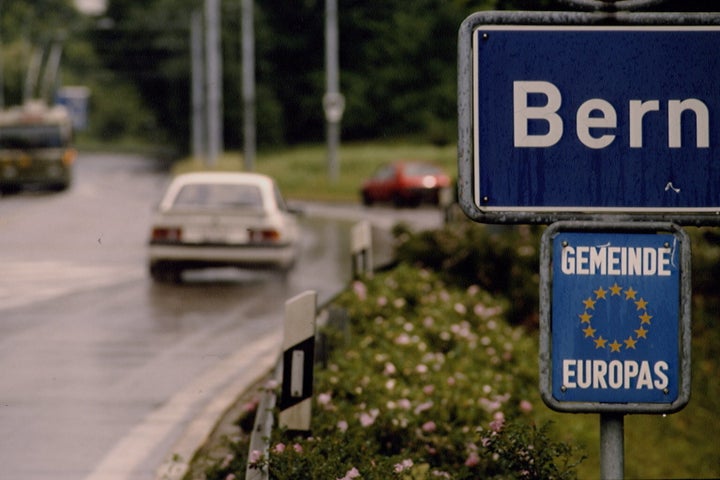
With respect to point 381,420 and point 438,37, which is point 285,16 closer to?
point 438,37

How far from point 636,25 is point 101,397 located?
665 centimetres

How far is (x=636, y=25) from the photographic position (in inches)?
128

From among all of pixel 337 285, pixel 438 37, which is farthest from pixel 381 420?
pixel 438 37

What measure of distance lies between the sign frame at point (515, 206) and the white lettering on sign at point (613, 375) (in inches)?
12.8

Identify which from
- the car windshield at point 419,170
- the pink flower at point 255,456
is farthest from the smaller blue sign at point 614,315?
the car windshield at point 419,170

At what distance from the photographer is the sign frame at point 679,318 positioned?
328cm

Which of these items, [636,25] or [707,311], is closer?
[636,25]

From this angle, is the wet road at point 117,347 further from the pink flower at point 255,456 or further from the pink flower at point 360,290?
the pink flower at point 255,456

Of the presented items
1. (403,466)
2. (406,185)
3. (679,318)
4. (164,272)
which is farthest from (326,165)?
(679,318)

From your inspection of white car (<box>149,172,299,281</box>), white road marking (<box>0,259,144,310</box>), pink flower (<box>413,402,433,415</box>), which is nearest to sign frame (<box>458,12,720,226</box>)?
pink flower (<box>413,402,433,415</box>)

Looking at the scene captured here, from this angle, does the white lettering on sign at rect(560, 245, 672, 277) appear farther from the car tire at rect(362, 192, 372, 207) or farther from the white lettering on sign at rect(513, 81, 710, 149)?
the car tire at rect(362, 192, 372, 207)

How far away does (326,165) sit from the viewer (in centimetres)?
6097

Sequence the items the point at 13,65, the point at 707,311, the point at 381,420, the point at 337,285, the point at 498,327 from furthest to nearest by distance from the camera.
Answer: the point at 13,65 < the point at 337,285 < the point at 707,311 < the point at 498,327 < the point at 381,420

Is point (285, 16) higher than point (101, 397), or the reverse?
point (285, 16)
